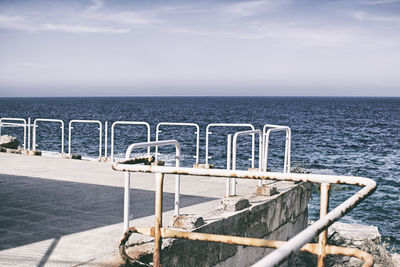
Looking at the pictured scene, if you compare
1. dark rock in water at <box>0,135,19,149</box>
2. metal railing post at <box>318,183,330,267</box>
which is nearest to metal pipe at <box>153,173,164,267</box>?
metal railing post at <box>318,183,330,267</box>

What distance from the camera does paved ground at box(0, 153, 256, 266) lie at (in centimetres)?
512

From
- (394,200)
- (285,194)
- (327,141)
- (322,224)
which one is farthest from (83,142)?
(322,224)

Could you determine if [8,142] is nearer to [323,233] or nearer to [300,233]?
[323,233]

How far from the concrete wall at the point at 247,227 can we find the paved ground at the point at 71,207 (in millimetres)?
539

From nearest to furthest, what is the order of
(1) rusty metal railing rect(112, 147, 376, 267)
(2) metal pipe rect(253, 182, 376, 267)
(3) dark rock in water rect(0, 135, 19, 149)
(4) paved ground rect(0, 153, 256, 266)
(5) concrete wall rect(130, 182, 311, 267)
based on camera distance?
(2) metal pipe rect(253, 182, 376, 267) < (1) rusty metal railing rect(112, 147, 376, 267) < (4) paved ground rect(0, 153, 256, 266) < (5) concrete wall rect(130, 182, 311, 267) < (3) dark rock in water rect(0, 135, 19, 149)

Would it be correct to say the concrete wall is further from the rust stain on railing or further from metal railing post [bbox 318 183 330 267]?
metal railing post [bbox 318 183 330 267]

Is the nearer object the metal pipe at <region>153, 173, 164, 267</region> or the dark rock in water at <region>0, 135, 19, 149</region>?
the metal pipe at <region>153, 173, 164, 267</region>

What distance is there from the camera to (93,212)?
6926 mm

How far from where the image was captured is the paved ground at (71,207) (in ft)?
16.8

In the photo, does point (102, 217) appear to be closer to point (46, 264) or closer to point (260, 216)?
point (46, 264)

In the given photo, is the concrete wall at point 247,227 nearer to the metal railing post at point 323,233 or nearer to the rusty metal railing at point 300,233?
the rusty metal railing at point 300,233

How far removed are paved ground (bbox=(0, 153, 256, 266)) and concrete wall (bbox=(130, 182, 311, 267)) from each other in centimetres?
54

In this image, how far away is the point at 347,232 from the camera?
534 inches

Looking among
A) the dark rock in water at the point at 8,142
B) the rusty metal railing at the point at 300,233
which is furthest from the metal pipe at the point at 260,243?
the dark rock in water at the point at 8,142
